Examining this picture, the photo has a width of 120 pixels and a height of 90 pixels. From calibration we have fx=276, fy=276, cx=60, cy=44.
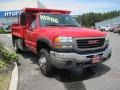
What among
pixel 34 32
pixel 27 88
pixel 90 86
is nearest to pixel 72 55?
pixel 90 86

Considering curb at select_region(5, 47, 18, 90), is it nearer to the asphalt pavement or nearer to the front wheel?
the asphalt pavement

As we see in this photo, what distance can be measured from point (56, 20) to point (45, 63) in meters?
1.96

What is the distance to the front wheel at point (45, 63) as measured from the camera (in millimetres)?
8177

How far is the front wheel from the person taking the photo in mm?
8177

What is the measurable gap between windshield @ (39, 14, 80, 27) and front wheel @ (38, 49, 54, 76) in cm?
125

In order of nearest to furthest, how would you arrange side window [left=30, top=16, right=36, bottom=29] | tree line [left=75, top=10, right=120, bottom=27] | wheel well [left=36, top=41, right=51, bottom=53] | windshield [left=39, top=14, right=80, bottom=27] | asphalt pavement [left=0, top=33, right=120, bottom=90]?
asphalt pavement [left=0, top=33, right=120, bottom=90], wheel well [left=36, top=41, right=51, bottom=53], windshield [left=39, top=14, right=80, bottom=27], side window [left=30, top=16, right=36, bottom=29], tree line [left=75, top=10, right=120, bottom=27]

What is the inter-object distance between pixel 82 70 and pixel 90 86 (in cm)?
188

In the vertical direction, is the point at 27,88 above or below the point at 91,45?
below

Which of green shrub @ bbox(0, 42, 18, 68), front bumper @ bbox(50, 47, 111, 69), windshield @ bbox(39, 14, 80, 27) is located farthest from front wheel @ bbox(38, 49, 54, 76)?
green shrub @ bbox(0, 42, 18, 68)

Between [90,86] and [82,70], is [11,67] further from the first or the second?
[90,86]

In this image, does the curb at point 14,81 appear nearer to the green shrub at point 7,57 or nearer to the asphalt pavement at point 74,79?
the asphalt pavement at point 74,79

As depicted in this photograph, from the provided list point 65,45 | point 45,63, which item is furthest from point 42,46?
point 65,45

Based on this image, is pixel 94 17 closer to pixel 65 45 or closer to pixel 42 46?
pixel 42 46

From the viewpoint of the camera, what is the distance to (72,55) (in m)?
7.58
